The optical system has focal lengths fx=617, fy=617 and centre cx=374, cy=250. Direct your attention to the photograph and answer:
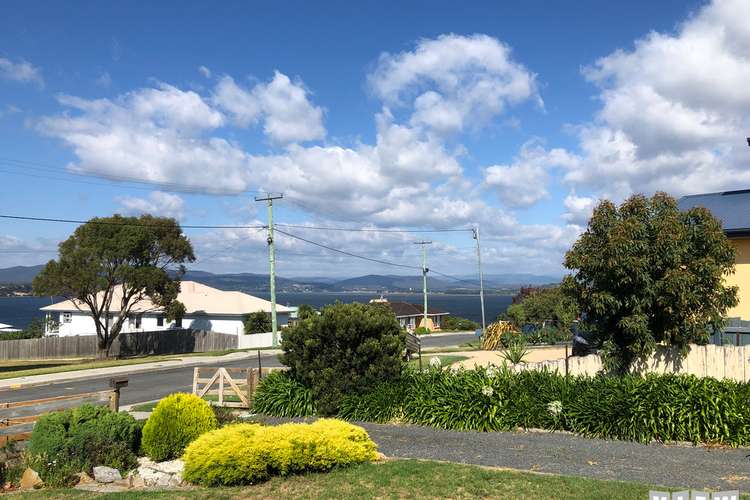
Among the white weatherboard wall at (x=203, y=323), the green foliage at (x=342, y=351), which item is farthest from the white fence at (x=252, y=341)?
the green foliage at (x=342, y=351)

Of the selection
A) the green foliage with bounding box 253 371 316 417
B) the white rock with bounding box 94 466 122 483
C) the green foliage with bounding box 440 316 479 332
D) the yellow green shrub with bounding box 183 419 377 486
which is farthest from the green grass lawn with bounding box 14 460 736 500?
the green foliage with bounding box 440 316 479 332

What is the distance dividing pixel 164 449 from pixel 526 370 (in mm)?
7457

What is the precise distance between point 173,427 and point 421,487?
14.9 ft

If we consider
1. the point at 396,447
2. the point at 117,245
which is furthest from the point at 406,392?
the point at 117,245

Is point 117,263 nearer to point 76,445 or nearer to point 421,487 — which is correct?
Answer: point 76,445

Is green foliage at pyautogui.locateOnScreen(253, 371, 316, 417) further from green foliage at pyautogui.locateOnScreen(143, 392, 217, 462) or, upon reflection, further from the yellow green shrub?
the yellow green shrub

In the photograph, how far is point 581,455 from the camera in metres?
9.99

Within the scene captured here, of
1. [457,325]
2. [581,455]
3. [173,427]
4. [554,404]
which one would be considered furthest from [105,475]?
[457,325]

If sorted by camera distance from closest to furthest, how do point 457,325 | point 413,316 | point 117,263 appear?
point 117,263
point 457,325
point 413,316

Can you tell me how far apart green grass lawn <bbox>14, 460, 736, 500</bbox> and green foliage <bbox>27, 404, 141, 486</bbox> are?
27.0 inches

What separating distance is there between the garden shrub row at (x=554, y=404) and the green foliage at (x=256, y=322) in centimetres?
3631

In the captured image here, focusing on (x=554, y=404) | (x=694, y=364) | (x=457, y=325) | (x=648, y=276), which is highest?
(x=648, y=276)

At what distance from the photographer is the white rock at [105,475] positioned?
30.0ft

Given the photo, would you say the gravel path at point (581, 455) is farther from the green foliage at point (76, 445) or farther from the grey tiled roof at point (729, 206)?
the grey tiled roof at point (729, 206)
